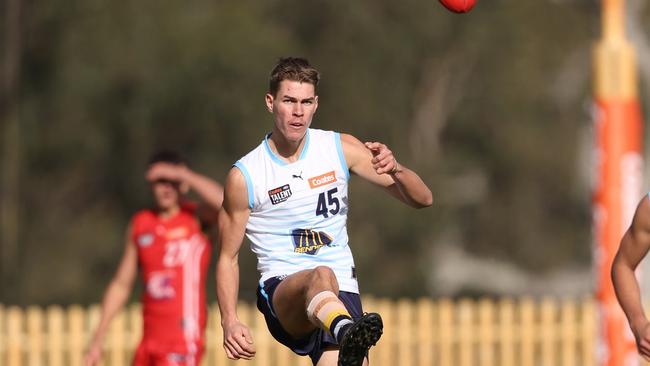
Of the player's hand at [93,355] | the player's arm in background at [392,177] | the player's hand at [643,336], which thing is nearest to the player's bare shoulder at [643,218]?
the player's hand at [643,336]

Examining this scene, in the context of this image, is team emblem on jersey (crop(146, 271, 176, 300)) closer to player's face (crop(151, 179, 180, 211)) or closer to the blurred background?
player's face (crop(151, 179, 180, 211))

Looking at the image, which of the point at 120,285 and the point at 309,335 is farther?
the point at 120,285

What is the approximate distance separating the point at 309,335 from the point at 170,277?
8.59 ft

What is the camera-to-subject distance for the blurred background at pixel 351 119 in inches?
956

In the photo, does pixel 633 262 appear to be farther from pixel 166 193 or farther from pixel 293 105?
pixel 166 193

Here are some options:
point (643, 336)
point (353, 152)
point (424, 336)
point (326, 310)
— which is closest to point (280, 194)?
point (353, 152)

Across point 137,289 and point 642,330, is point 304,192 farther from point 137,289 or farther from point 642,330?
point 137,289

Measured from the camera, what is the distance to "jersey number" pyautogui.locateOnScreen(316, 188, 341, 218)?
762 cm

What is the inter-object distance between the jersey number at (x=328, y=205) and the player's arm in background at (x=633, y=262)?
1.54 meters

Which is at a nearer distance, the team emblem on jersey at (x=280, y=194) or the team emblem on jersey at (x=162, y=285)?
the team emblem on jersey at (x=280, y=194)

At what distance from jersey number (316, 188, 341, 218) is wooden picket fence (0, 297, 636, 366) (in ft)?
27.8

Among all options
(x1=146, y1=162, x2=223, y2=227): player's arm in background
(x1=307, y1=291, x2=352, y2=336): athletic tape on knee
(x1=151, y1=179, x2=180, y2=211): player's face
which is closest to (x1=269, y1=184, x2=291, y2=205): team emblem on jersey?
(x1=307, y1=291, x2=352, y2=336): athletic tape on knee

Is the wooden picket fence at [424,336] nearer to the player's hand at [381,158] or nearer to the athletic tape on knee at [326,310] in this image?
the athletic tape on knee at [326,310]

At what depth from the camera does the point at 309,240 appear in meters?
7.68
